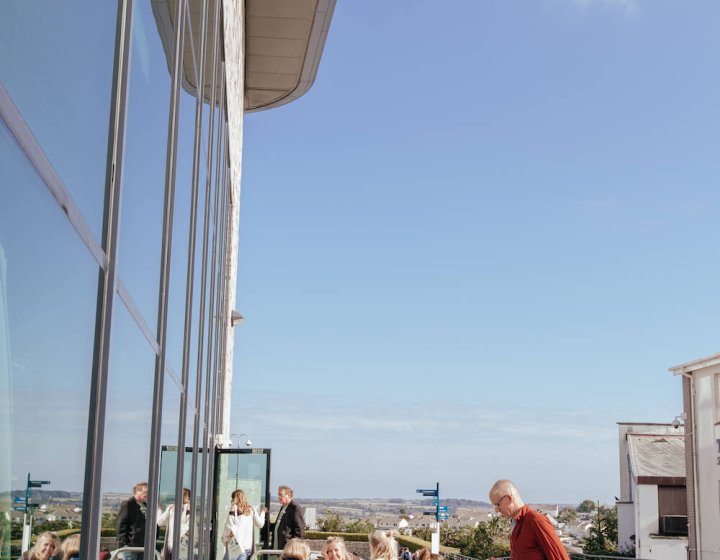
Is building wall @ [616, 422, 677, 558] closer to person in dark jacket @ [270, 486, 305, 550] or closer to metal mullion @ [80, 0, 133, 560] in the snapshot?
person in dark jacket @ [270, 486, 305, 550]

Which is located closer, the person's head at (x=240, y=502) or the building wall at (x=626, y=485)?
the person's head at (x=240, y=502)

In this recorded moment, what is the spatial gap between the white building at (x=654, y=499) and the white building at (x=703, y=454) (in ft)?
23.7

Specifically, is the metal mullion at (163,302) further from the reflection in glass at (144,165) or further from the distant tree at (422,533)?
the distant tree at (422,533)

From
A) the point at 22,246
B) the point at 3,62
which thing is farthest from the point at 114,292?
the point at 3,62

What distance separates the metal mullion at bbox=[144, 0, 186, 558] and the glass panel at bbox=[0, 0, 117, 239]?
134cm

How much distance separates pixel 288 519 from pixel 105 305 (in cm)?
888

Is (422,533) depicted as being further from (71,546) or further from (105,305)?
(71,546)

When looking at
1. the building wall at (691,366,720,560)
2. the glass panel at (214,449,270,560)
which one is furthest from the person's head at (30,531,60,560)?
the building wall at (691,366,720,560)

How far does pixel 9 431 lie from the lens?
154 cm

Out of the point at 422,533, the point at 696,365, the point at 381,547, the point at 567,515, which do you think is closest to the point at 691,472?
the point at 696,365

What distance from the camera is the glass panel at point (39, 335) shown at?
5.03 feet

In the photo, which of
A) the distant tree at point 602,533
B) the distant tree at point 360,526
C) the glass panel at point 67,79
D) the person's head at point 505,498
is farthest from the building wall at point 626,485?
the glass panel at point 67,79

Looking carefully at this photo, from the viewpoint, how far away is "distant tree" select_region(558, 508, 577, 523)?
74.9m

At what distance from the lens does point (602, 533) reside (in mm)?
50719
